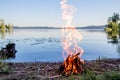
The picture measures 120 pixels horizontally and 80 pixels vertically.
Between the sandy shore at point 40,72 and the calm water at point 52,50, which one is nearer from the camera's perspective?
the sandy shore at point 40,72

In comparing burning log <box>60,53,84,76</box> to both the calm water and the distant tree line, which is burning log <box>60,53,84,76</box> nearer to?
the calm water

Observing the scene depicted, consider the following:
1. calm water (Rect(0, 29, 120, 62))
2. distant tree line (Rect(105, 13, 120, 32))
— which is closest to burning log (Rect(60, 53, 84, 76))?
calm water (Rect(0, 29, 120, 62))

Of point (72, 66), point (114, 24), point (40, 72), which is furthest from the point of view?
point (114, 24)

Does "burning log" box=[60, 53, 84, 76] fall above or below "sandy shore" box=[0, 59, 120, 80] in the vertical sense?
above

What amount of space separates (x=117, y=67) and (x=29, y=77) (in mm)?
3536

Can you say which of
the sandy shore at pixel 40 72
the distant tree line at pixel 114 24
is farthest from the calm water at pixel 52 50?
the distant tree line at pixel 114 24

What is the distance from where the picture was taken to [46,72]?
403 inches

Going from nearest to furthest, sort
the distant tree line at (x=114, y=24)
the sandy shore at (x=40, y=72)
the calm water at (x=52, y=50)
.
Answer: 1. the sandy shore at (x=40, y=72)
2. the calm water at (x=52, y=50)
3. the distant tree line at (x=114, y=24)

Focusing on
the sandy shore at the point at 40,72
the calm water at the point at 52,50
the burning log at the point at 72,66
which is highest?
the burning log at the point at 72,66

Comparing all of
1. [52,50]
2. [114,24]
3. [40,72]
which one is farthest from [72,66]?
[114,24]

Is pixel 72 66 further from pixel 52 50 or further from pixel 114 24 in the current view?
pixel 114 24

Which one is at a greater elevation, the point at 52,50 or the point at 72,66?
the point at 72,66

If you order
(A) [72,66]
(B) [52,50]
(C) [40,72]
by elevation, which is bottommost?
(B) [52,50]

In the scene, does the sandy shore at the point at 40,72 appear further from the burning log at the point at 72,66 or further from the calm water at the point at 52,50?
the calm water at the point at 52,50
